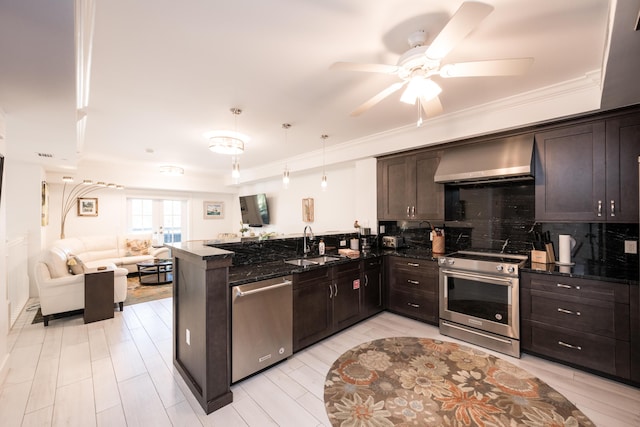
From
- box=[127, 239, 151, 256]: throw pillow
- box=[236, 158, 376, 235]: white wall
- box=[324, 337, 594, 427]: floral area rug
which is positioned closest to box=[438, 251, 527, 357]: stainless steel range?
box=[324, 337, 594, 427]: floral area rug

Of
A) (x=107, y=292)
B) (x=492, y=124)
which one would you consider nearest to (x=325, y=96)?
(x=492, y=124)

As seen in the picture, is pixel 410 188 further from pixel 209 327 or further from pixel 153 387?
pixel 153 387

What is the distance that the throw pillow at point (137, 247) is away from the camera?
6352 mm

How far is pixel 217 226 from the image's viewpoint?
8.36 m

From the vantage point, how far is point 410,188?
3902mm

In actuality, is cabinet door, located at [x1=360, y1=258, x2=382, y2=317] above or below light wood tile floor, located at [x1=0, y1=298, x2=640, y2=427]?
above

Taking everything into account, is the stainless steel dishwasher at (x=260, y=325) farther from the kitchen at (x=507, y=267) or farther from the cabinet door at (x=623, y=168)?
the cabinet door at (x=623, y=168)

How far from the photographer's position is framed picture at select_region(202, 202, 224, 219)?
8078 mm

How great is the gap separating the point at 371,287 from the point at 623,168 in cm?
281

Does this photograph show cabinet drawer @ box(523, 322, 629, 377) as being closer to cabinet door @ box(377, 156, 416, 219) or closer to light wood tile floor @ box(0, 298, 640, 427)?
light wood tile floor @ box(0, 298, 640, 427)

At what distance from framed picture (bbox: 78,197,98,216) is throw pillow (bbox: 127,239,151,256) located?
102 cm

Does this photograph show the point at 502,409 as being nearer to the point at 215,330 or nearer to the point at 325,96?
the point at 215,330

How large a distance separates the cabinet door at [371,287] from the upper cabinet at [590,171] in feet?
6.43

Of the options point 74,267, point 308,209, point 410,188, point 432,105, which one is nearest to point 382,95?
point 432,105
